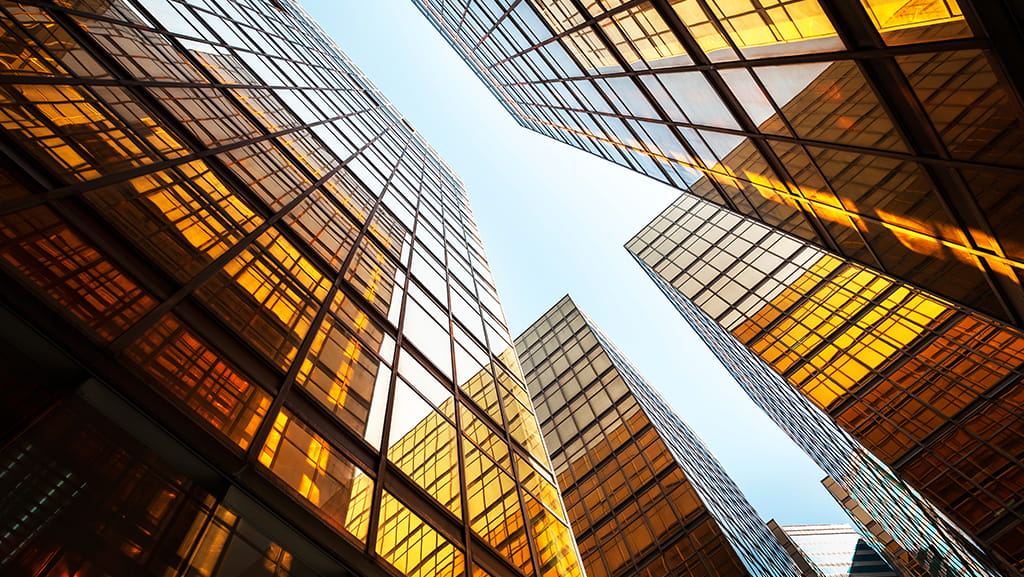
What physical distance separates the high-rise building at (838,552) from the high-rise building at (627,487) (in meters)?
63.5

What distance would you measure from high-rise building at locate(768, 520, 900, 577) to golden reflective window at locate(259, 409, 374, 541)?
313 ft

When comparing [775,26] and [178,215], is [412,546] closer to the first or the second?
[178,215]

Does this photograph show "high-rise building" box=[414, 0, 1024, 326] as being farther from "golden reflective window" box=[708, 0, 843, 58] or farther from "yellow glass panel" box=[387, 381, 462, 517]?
"yellow glass panel" box=[387, 381, 462, 517]

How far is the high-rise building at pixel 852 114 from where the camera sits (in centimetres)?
591

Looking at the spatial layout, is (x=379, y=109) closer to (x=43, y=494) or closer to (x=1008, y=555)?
(x=43, y=494)

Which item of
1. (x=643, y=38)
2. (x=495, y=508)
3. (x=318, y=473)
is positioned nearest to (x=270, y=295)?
(x=318, y=473)

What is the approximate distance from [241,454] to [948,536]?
3413cm

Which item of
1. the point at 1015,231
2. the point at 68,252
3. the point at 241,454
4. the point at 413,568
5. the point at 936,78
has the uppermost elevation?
the point at 68,252

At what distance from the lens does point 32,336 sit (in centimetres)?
507

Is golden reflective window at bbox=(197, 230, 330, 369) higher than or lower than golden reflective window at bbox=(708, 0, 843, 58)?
higher

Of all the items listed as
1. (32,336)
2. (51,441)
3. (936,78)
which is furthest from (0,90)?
(936,78)

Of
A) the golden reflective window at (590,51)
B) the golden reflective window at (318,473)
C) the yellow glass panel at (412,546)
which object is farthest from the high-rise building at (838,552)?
the golden reflective window at (318,473)

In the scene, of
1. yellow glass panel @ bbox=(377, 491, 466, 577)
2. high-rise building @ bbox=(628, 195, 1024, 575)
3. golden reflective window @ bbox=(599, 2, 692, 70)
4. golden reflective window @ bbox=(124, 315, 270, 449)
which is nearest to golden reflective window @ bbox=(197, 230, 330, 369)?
golden reflective window @ bbox=(124, 315, 270, 449)

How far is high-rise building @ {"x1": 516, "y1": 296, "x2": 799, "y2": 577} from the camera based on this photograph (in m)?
25.5
